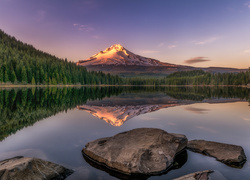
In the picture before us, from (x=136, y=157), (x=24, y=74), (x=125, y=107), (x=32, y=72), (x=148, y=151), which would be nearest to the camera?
(x=136, y=157)

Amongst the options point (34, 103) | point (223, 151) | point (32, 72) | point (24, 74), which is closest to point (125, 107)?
point (34, 103)

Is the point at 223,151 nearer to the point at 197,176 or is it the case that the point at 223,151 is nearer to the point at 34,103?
the point at 197,176

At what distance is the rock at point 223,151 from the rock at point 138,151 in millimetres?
912

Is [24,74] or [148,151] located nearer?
[148,151]

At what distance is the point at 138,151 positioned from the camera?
9078 millimetres

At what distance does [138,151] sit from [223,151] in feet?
17.8

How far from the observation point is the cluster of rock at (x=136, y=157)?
7332 mm

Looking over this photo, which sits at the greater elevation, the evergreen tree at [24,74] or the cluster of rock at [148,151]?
the evergreen tree at [24,74]

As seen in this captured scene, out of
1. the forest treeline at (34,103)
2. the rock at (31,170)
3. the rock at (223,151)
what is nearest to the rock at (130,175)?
the rock at (31,170)

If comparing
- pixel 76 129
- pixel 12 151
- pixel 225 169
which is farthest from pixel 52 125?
pixel 225 169

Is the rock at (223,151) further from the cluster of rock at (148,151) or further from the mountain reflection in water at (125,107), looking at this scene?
the mountain reflection in water at (125,107)

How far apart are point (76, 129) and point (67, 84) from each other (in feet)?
443

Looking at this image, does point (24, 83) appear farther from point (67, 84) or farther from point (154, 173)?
point (154, 173)

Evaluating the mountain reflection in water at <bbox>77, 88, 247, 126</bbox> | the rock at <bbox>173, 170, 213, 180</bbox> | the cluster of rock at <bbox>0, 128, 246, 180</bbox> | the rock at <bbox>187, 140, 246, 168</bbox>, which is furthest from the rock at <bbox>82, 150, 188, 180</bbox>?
the mountain reflection in water at <bbox>77, 88, 247, 126</bbox>
